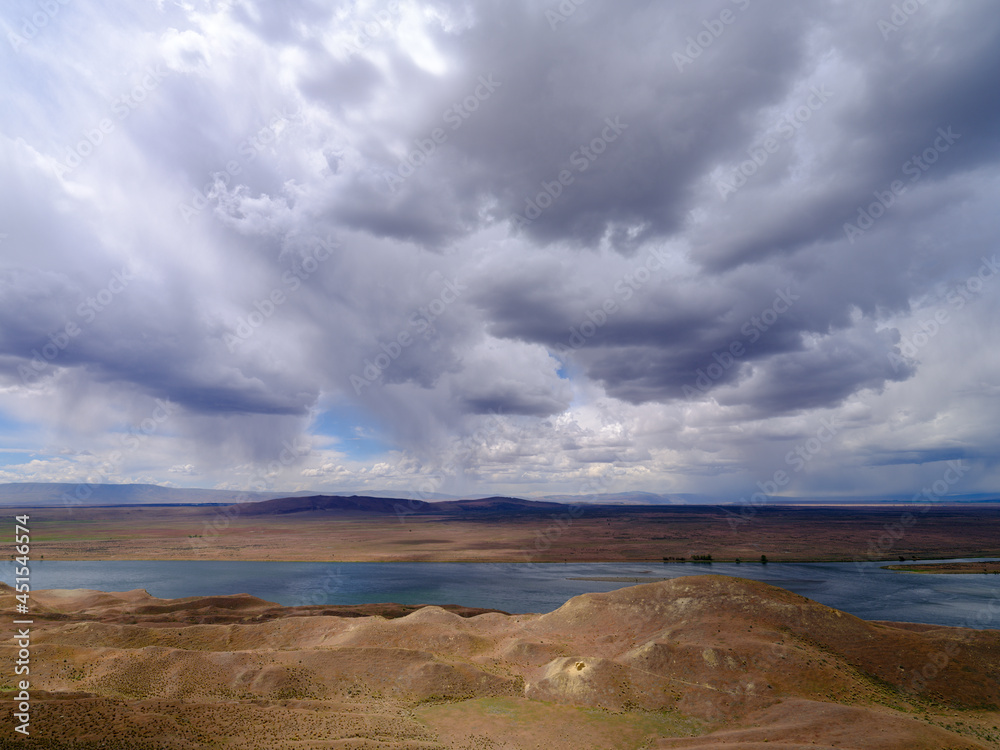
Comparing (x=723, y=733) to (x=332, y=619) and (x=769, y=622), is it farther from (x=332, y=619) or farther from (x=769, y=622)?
(x=332, y=619)

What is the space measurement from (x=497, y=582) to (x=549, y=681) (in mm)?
91069

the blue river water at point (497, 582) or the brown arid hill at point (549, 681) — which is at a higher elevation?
the brown arid hill at point (549, 681)

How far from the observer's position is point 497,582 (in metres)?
140

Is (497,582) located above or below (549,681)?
below

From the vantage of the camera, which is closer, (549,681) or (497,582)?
(549,681)

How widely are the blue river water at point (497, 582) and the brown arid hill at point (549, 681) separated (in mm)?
40663

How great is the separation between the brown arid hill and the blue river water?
133 feet

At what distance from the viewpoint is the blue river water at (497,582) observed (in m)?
108

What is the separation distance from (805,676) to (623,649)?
742 inches

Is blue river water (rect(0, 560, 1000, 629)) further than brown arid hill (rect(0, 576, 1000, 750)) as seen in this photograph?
Yes

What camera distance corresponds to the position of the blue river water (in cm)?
10806

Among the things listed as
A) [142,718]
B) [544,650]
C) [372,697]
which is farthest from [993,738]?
[142,718]

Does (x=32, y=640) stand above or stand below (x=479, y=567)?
above

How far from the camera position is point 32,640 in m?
64.6
